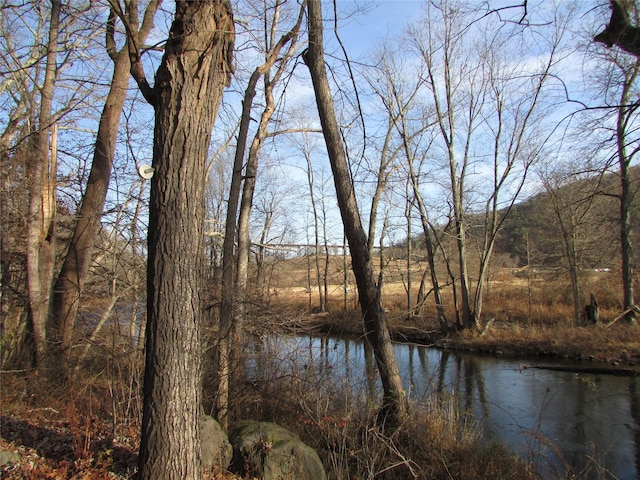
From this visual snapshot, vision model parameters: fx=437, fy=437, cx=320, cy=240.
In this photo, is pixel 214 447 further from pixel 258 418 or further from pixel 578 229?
pixel 578 229

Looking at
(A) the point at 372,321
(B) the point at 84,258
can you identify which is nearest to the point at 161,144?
(A) the point at 372,321

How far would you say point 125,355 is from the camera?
18.1 feet

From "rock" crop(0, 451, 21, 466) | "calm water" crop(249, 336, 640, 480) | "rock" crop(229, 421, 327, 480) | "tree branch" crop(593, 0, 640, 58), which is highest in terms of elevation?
"tree branch" crop(593, 0, 640, 58)

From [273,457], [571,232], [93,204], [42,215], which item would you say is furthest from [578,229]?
[42,215]

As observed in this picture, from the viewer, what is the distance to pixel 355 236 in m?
6.34

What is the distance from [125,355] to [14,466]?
75.8 inches

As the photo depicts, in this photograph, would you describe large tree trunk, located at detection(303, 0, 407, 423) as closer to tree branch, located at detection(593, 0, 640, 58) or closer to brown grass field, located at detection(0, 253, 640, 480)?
brown grass field, located at detection(0, 253, 640, 480)

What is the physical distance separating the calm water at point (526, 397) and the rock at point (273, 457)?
80.7 inches

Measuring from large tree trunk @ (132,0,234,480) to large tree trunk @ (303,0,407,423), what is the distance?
9.86 feet

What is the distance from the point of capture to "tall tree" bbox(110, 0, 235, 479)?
2996 millimetres

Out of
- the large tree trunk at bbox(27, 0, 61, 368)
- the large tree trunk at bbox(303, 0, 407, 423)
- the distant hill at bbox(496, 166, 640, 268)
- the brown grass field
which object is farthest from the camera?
the distant hill at bbox(496, 166, 640, 268)

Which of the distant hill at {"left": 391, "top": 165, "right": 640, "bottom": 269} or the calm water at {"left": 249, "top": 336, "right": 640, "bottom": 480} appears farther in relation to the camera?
the distant hill at {"left": 391, "top": 165, "right": 640, "bottom": 269}

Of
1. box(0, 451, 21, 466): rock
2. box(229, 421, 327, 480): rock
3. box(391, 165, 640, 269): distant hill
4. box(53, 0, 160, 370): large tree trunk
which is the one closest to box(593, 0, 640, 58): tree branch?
box(229, 421, 327, 480): rock

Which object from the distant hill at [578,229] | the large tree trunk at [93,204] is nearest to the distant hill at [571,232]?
the distant hill at [578,229]
